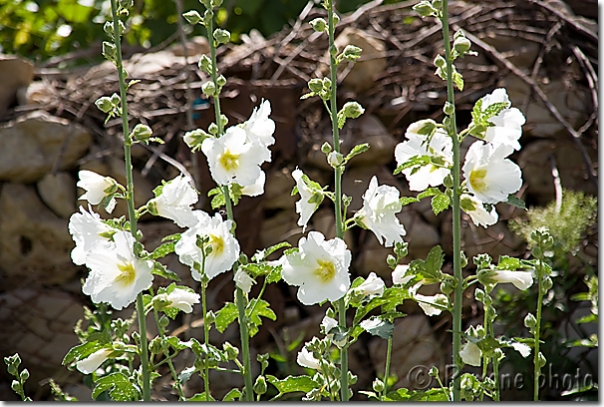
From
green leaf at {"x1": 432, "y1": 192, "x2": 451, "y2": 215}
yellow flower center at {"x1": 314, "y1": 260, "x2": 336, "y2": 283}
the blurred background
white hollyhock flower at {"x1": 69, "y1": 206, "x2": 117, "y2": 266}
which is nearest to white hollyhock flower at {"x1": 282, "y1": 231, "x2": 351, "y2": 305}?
yellow flower center at {"x1": 314, "y1": 260, "x2": 336, "y2": 283}

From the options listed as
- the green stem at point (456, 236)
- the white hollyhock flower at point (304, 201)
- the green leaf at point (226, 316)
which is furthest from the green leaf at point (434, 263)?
the green leaf at point (226, 316)

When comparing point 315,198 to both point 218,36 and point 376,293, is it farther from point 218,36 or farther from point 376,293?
point 218,36

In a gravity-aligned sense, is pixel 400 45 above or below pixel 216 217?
above

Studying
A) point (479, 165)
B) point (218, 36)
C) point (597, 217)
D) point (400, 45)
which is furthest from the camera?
point (400, 45)

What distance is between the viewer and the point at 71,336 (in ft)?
5.87

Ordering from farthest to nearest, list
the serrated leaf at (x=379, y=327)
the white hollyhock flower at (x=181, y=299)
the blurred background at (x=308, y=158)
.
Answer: the blurred background at (x=308, y=158) → the white hollyhock flower at (x=181, y=299) → the serrated leaf at (x=379, y=327)

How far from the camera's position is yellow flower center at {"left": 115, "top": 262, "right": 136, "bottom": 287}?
32.3 inches

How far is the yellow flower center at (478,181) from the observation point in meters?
0.79

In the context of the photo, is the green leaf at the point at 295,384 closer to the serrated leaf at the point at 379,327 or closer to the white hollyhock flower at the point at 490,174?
the serrated leaf at the point at 379,327

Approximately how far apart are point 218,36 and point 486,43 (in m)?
1.39

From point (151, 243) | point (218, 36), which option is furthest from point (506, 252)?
point (218, 36)

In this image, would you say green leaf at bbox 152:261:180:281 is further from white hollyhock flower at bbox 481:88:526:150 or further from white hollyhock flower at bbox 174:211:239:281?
white hollyhock flower at bbox 481:88:526:150

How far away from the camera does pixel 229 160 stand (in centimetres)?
84

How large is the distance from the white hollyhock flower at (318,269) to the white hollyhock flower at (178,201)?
13cm
